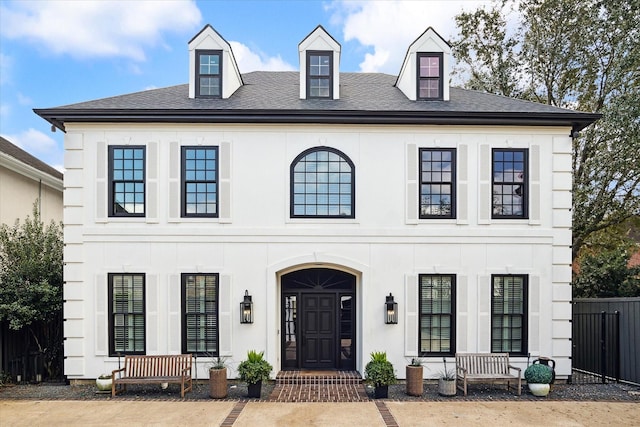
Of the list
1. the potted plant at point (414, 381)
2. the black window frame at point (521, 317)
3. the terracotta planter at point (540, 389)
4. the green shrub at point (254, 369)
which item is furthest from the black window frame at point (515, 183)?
the green shrub at point (254, 369)

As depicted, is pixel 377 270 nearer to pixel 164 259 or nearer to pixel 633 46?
pixel 164 259

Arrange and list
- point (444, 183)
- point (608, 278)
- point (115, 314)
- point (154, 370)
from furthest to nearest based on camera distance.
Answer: point (608, 278) → point (444, 183) → point (115, 314) → point (154, 370)

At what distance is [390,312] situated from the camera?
452 inches

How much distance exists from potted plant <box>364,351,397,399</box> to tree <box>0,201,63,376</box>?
8.37m

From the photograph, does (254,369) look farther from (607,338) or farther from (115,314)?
(607,338)

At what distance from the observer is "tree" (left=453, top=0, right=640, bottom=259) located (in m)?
15.6

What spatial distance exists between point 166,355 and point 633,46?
18.1 metres

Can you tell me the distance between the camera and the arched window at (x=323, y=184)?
38.7ft

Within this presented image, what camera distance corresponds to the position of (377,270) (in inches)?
460

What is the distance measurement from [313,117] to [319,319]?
5428 millimetres

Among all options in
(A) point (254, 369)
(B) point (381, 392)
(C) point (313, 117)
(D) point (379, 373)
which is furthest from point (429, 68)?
(A) point (254, 369)

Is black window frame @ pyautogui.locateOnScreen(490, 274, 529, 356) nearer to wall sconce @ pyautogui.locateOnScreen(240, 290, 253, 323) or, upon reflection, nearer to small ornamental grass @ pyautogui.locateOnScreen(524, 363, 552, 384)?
small ornamental grass @ pyautogui.locateOnScreen(524, 363, 552, 384)

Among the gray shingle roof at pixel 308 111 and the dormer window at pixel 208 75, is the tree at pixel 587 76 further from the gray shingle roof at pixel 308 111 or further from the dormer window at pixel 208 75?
the dormer window at pixel 208 75

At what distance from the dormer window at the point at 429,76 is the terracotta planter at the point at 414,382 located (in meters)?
7.29
